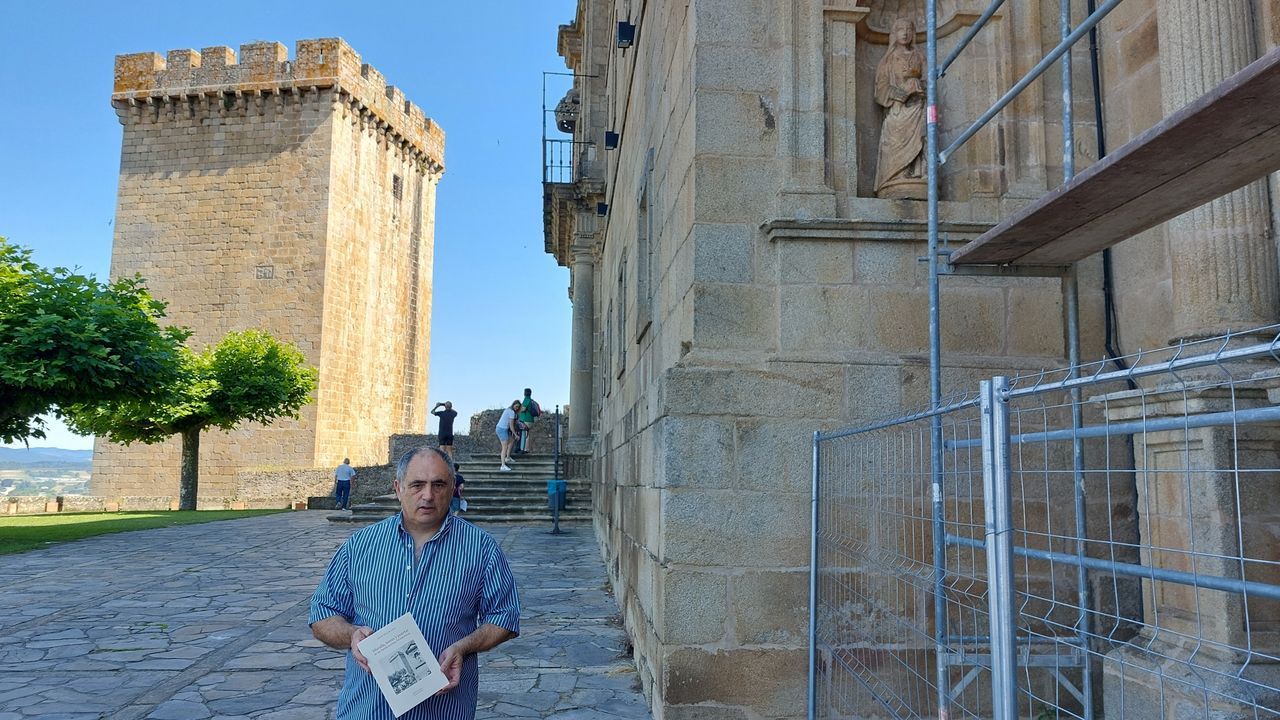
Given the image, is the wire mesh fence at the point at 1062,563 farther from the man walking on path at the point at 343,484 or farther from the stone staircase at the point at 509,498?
the man walking on path at the point at 343,484

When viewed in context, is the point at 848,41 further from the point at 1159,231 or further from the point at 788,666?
the point at 788,666

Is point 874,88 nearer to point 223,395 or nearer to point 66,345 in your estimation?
point 66,345

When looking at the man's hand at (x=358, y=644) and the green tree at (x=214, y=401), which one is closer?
the man's hand at (x=358, y=644)

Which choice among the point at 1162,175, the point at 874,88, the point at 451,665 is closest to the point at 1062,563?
the point at 1162,175

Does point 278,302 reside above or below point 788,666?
above

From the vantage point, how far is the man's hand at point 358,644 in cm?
269

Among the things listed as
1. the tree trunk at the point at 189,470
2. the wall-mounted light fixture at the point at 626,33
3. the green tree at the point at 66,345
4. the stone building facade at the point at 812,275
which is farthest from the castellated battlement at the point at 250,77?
the stone building facade at the point at 812,275

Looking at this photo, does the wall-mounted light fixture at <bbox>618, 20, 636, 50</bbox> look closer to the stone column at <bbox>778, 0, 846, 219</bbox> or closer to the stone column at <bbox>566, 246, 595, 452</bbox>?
the stone column at <bbox>778, 0, 846, 219</bbox>

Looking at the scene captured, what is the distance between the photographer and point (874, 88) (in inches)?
203

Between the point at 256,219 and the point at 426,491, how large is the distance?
1210 inches

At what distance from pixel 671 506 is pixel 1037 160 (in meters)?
2.69

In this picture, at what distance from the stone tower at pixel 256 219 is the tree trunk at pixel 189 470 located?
4283mm

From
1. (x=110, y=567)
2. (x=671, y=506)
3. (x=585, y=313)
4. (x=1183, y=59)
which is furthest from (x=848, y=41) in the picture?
(x=585, y=313)

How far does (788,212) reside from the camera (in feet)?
15.0
